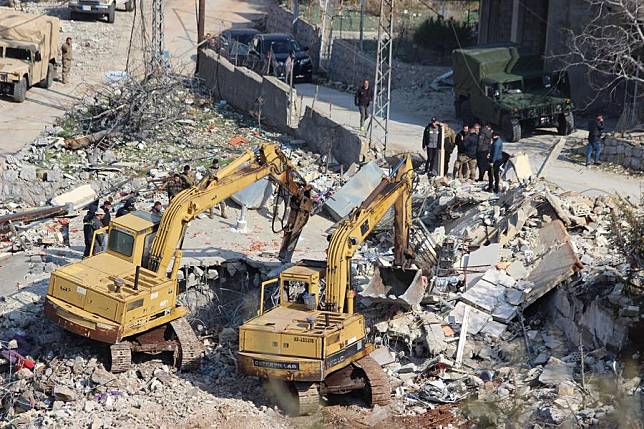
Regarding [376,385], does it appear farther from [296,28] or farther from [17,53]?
[296,28]

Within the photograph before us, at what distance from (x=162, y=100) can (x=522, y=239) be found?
12.1m

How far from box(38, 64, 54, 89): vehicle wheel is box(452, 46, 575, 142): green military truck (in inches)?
444

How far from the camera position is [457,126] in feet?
108

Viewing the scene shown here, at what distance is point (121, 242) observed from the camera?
19.4 metres

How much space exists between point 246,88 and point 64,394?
16.4 metres

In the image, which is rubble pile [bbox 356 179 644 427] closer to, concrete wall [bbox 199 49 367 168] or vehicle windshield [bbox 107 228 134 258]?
vehicle windshield [bbox 107 228 134 258]

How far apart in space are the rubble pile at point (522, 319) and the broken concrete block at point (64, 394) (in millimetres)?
4552

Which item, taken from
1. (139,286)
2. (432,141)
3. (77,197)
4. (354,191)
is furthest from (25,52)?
(139,286)

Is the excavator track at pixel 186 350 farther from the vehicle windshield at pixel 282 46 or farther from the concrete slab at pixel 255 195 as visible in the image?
the vehicle windshield at pixel 282 46

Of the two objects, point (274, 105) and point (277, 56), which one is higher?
point (277, 56)

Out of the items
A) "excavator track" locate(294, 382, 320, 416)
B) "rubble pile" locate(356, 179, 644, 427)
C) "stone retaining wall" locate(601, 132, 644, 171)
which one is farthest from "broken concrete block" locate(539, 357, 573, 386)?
"stone retaining wall" locate(601, 132, 644, 171)

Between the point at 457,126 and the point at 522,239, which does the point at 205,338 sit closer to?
the point at 522,239

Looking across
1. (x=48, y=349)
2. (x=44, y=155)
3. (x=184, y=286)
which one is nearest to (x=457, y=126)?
(x=44, y=155)

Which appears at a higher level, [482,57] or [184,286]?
[482,57]
